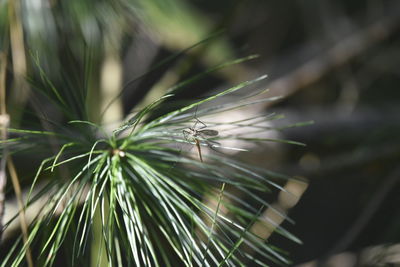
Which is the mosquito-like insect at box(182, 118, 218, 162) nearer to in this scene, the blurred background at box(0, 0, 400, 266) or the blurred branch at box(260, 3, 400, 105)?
the blurred background at box(0, 0, 400, 266)

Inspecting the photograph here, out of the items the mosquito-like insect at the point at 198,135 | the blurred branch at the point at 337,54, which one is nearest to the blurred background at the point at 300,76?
the blurred branch at the point at 337,54

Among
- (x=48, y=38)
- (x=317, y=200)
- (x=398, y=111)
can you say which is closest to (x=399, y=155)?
(x=398, y=111)

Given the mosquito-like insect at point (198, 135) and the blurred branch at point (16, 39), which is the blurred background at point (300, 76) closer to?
the blurred branch at point (16, 39)

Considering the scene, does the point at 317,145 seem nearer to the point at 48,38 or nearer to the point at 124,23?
the point at 124,23

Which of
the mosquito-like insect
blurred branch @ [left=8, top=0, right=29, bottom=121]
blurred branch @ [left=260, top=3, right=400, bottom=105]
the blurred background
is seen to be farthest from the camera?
blurred branch @ [left=260, top=3, right=400, bottom=105]

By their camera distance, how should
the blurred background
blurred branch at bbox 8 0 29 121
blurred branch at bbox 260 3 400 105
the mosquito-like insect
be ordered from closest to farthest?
the mosquito-like insect
blurred branch at bbox 8 0 29 121
the blurred background
blurred branch at bbox 260 3 400 105

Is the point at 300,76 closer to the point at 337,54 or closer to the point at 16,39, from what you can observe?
the point at 337,54

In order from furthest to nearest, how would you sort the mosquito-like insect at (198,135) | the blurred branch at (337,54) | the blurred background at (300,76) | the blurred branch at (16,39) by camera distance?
the blurred branch at (337,54), the blurred background at (300,76), the blurred branch at (16,39), the mosquito-like insect at (198,135)

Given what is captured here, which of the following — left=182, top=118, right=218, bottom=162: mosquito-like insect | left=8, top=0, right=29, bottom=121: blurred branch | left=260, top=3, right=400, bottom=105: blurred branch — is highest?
left=260, top=3, right=400, bottom=105: blurred branch

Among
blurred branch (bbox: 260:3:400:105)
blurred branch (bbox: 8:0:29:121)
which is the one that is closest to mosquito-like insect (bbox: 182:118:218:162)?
blurred branch (bbox: 8:0:29:121)
